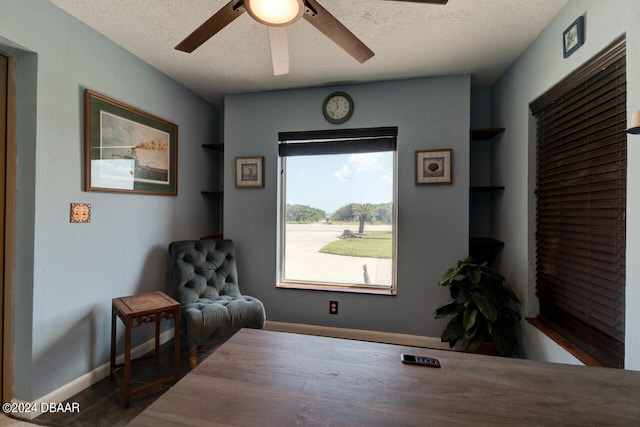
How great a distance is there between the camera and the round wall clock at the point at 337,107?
276cm

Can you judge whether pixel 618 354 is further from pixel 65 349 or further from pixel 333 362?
pixel 65 349

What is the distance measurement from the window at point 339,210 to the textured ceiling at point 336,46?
0.57 meters

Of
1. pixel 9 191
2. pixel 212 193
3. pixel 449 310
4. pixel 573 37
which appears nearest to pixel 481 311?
pixel 449 310

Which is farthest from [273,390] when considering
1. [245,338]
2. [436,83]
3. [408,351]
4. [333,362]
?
[436,83]

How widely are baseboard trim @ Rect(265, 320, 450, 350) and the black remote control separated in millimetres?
1798

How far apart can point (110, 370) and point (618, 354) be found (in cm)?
309

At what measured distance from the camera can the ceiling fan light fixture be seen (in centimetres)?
112

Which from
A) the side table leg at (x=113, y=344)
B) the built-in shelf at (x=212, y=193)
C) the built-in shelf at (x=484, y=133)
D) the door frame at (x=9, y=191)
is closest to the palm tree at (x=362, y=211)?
the built-in shelf at (x=484, y=133)

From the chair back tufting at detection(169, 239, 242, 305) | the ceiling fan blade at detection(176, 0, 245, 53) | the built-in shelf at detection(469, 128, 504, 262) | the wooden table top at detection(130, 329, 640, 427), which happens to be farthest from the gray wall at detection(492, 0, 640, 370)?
the chair back tufting at detection(169, 239, 242, 305)

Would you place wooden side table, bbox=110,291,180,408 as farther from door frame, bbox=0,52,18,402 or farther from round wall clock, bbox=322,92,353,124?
round wall clock, bbox=322,92,353,124

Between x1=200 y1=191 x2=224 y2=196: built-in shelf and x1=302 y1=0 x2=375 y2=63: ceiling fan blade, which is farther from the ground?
x1=302 y1=0 x2=375 y2=63: ceiling fan blade

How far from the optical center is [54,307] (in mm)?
1774

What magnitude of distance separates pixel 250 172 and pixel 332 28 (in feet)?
6.18

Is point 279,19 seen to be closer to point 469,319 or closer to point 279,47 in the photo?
Answer: point 279,47
